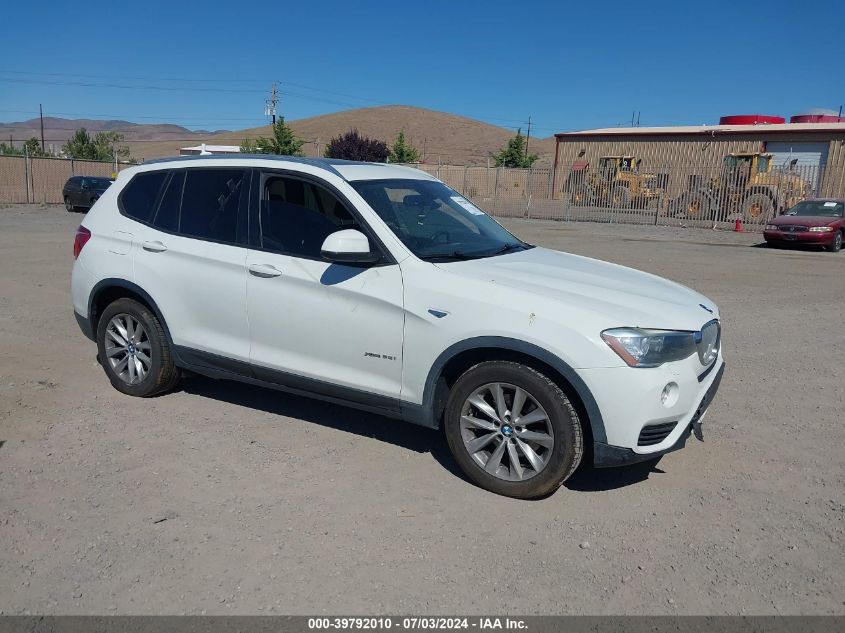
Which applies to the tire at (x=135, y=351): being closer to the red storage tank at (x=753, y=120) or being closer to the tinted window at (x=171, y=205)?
the tinted window at (x=171, y=205)

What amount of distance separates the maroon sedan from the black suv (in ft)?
73.0

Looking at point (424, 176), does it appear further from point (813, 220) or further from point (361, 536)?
point (813, 220)

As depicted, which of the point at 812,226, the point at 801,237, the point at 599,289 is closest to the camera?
the point at 599,289

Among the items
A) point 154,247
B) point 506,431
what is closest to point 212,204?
point 154,247

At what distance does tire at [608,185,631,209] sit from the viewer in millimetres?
31281

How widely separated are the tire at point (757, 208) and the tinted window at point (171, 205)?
2586cm

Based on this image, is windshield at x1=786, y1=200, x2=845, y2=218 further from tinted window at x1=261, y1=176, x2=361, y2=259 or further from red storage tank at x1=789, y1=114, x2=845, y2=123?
red storage tank at x1=789, y1=114, x2=845, y2=123

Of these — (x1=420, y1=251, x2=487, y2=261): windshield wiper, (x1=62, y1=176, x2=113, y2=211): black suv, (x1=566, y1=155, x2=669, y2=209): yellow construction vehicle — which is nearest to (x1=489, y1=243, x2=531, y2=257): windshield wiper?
(x1=420, y1=251, x2=487, y2=261): windshield wiper

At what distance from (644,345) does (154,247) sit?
3.51m

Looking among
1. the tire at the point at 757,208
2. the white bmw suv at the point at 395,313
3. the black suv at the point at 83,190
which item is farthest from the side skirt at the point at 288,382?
the tire at the point at 757,208

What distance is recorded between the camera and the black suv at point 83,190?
26.9 metres

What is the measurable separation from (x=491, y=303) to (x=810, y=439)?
2.70m

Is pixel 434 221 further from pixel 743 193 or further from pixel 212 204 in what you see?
pixel 743 193

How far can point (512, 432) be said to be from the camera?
403 cm
